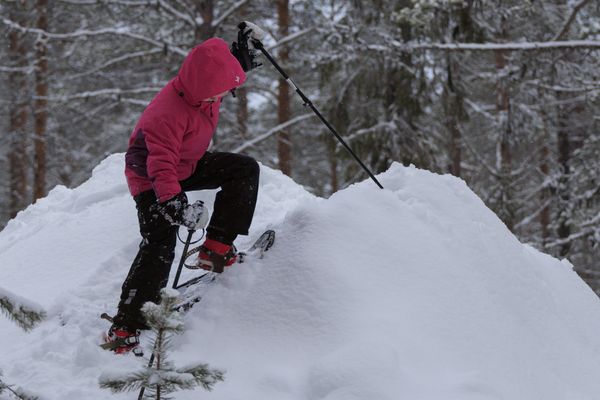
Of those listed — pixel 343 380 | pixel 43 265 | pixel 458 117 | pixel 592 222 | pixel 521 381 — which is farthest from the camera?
pixel 458 117

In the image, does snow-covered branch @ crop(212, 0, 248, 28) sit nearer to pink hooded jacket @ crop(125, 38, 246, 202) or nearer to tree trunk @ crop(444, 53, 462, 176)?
tree trunk @ crop(444, 53, 462, 176)

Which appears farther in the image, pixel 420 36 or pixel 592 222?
pixel 420 36

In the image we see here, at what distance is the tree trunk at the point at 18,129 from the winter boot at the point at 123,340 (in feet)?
44.5

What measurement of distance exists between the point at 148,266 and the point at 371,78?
8.91 m

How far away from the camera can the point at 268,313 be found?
3389mm

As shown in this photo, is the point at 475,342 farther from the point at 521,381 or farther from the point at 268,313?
Answer: the point at 268,313

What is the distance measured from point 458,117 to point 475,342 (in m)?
9.60

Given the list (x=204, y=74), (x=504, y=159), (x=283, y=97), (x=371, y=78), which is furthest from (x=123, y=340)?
(x=504, y=159)

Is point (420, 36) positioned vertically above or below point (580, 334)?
above

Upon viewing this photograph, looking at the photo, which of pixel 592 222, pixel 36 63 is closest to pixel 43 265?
pixel 592 222

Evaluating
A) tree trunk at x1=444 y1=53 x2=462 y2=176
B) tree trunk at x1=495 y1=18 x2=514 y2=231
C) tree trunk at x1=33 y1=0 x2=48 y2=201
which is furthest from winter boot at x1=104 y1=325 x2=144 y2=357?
tree trunk at x1=33 y1=0 x2=48 y2=201

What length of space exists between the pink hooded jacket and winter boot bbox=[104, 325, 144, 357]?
2.64 feet

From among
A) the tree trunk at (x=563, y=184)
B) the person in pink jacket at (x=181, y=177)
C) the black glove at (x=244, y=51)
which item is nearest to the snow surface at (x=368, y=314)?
the person in pink jacket at (x=181, y=177)

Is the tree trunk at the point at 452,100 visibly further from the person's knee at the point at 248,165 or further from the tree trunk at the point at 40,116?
the tree trunk at the point at 40,116
